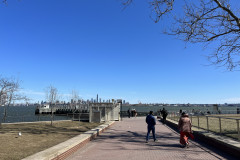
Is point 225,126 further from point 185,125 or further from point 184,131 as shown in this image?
point 184,131

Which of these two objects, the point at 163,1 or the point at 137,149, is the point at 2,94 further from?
the point at 163,1

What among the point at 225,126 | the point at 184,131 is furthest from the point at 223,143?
the point at 225,126

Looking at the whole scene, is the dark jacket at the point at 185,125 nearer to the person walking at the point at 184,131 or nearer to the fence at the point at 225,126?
the person walking at the point at 184,131

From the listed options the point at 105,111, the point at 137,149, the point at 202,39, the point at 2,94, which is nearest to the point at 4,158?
the point at 137,149

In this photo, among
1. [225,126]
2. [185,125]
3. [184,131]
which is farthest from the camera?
[225,126]

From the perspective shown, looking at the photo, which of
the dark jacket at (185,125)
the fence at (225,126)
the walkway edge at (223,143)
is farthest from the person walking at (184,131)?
the fence at (225,126)

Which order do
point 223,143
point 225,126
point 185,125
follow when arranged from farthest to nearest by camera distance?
point 225,126, point 185,125, point 223,143

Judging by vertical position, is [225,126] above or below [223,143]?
above

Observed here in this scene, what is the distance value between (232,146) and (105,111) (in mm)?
16898

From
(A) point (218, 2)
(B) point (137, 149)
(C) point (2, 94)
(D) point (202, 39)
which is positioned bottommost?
(B) point (137, 149)

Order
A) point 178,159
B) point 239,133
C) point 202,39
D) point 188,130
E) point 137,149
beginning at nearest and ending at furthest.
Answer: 1. point 178,159
2. point 239,133
3. point 137,149
4. point 188,130
5. point 202,39

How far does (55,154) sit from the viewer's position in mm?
5887

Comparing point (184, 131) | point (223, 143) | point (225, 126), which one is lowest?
point (223, 143)

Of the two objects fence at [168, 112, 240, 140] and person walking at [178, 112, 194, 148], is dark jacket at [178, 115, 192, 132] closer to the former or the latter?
person walking at [178, 112, 194, 148]
